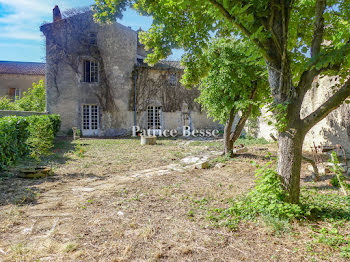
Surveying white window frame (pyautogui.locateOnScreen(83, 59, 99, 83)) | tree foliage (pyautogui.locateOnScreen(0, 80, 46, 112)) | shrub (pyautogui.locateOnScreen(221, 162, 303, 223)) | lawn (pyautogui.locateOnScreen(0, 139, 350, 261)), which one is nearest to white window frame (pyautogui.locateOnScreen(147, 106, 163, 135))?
white window frame (pyautogui.locateOnScreen(83, 59, 99, 83))

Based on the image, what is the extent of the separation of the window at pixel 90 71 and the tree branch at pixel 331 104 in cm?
1685

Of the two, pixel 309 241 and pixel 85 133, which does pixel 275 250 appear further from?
pixel 85 133

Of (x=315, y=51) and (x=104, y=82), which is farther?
(x=104, y=82)

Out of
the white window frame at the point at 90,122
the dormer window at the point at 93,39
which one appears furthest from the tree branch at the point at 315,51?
the dormer window at the point at 93,39

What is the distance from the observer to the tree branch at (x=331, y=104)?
315cm

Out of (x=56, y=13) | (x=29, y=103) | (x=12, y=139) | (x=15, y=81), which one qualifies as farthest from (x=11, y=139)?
(x=15, y=81)

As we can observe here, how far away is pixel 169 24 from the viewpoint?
17.0ft

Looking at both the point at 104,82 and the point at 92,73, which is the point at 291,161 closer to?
the point at 104,82

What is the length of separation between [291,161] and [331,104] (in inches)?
38.2

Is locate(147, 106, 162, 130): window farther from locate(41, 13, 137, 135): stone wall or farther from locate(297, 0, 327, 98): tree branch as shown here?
locate(297, 0, 327, 98): tree branch

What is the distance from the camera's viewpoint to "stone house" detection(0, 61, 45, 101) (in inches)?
977

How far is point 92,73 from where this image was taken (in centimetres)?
1764

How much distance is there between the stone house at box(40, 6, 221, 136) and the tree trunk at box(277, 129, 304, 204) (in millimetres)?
15651

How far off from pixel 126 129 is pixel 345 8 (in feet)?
51.6
